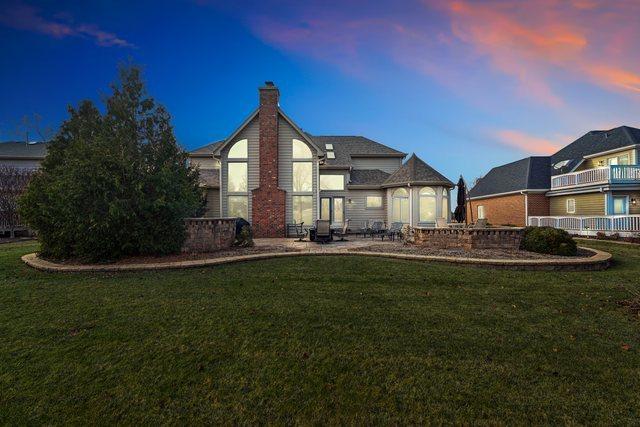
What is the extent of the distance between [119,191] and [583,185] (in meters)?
27.6

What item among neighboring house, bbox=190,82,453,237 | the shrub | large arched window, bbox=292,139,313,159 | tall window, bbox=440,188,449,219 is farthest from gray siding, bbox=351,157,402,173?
the shrub

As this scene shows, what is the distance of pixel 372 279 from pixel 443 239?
561 centimetres

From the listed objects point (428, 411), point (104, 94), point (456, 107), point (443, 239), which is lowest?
point (428, 411)

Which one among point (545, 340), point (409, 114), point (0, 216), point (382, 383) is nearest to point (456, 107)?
point (409, 114)

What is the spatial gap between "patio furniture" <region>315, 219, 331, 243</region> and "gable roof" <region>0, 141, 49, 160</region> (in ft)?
105

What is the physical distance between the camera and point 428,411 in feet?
7.78

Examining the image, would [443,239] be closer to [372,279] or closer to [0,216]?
[372,279]

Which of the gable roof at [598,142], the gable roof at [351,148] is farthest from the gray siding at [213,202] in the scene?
the gable roof at [598,142]

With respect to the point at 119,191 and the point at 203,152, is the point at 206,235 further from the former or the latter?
the point at 203,152

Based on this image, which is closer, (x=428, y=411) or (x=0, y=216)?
(x=428, y=411)

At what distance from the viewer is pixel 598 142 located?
77.3 ft

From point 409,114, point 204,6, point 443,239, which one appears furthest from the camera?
point 409,114

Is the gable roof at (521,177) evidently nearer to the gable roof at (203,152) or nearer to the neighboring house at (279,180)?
the neighboring house at (279,180)

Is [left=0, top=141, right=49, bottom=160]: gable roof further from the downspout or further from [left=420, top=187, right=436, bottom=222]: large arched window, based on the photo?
the downspout
